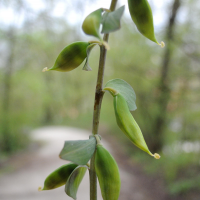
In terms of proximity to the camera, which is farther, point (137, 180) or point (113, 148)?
point (113, 148)

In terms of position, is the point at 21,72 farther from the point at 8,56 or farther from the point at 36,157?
the point at 36,157

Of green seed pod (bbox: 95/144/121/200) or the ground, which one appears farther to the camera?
the ground

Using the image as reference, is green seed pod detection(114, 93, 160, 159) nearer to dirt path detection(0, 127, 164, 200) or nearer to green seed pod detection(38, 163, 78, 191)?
green seed pod detection(38, 163, 78, 191)

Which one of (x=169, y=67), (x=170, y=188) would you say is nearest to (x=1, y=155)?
(x=170, y=188)

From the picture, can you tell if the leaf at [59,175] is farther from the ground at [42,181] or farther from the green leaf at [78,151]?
the ground at [42,181]

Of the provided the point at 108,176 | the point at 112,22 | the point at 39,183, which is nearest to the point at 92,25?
the point at 112,22

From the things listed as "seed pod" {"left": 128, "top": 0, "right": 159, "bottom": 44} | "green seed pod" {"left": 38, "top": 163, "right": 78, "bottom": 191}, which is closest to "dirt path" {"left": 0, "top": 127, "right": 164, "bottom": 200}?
"green seed pod" {"left": 38, "top": 163, "right": 78, "bottom": 191}
